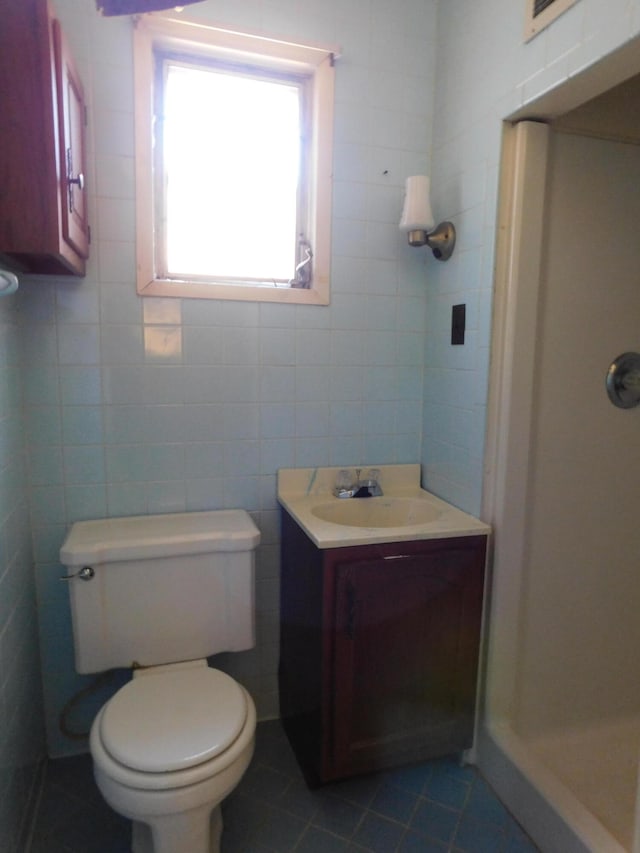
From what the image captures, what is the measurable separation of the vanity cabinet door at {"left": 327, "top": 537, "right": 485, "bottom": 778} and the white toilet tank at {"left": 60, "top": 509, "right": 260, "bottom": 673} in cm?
33

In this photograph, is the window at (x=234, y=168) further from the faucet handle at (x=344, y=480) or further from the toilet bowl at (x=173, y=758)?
the toilet bowl at (x=173, y=758)

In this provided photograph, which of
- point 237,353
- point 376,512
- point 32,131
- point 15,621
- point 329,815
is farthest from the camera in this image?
point 376,512

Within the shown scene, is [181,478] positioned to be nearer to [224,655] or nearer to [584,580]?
[224,655]

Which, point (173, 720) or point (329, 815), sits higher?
point (173, 720)

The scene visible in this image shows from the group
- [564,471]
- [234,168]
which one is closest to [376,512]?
[564,471]

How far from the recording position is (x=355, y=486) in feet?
6.01

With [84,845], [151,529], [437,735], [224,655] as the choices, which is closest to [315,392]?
[151,529]

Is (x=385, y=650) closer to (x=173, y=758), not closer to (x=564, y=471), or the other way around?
(x=173, y=758)

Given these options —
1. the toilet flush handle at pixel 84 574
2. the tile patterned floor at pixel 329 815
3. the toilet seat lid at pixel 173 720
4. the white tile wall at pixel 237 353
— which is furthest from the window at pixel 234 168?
the tile patterned floor at pixel 329 815

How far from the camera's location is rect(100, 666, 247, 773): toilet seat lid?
114 centimetres

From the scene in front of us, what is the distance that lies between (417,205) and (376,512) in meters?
1.01

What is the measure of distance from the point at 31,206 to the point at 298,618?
4.25 ft

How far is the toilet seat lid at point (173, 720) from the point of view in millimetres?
1144

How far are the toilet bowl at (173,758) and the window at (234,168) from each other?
1.15 meters
